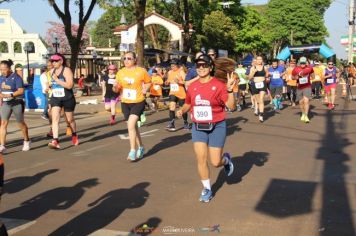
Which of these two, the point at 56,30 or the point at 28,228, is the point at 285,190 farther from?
the point at 56,30

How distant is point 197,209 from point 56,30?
80.6 m

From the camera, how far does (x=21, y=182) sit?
23.1ft

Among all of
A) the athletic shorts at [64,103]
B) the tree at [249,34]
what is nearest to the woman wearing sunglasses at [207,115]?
the athletic shorts at [64,103]

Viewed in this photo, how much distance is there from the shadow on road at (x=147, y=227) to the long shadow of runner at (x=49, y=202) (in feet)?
3.64

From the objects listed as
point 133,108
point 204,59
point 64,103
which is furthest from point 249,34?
point 204,59

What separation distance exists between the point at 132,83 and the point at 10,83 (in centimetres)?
244

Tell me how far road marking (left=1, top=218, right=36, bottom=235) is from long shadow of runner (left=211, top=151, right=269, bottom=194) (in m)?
2.29

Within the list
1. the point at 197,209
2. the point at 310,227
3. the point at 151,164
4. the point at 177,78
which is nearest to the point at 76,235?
the point at 197,209

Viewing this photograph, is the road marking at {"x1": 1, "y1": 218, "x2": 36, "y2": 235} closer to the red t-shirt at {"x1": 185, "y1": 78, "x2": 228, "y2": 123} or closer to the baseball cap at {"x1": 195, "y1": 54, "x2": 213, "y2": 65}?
the red t-shirt at {"x1": 185, "y1": 78, "x2": 228, "y2": 123}

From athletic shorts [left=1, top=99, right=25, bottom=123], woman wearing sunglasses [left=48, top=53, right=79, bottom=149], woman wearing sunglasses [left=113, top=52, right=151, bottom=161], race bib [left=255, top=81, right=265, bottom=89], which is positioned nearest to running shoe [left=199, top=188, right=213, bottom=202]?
woman wearing sunglasses [left=113, top=52, right=151, bottom=161]

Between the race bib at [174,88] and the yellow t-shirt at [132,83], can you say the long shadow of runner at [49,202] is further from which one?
the race bib at [174,88]

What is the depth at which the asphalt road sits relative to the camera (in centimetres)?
502

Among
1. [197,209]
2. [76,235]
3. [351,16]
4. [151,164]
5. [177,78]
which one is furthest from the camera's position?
[351,16]

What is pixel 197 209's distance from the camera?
555 cm
